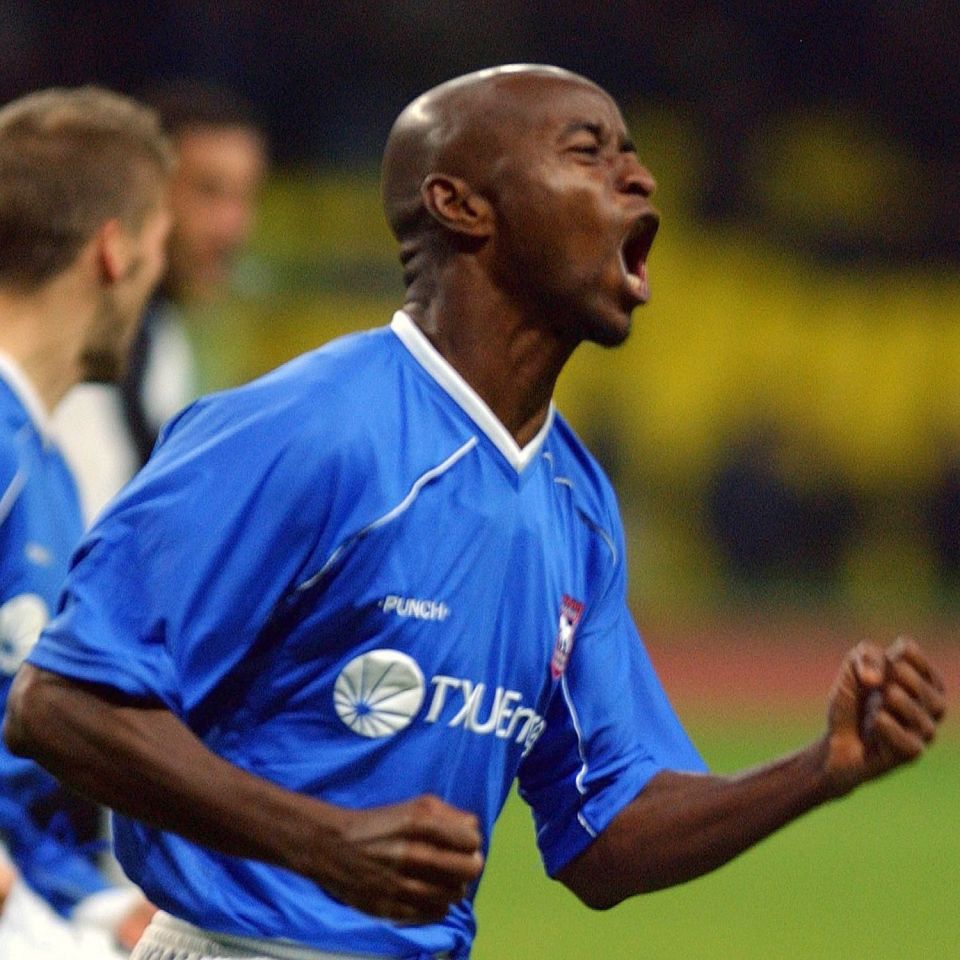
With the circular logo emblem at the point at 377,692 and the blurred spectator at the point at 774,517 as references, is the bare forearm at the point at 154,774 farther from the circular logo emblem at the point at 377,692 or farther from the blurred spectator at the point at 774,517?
the blurred spectator at the point at 774,517

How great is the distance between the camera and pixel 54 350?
3816mm

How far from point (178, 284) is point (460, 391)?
9.17ft

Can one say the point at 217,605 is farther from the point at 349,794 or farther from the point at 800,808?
the point at 800,808

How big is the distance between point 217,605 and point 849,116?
19.3 meters

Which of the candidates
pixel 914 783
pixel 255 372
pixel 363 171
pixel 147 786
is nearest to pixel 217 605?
pixel 147 786

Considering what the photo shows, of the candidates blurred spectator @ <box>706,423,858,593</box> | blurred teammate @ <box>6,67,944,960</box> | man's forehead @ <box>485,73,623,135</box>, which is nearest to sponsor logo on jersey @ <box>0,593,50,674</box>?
blurred teammate @ <box>6,67,944,960</box>

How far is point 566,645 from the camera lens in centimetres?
303

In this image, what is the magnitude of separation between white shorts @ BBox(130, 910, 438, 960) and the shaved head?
3.37 feet

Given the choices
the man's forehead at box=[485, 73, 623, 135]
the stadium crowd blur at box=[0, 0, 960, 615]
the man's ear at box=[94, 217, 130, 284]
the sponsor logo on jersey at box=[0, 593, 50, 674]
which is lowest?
the stadium crowd blur at box=[0, 0, 960, 615]

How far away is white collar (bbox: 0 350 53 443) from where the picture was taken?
3.67m

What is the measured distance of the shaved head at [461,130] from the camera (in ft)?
9.55

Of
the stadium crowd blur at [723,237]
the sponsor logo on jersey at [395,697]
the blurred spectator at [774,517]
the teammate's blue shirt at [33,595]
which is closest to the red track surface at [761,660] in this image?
the blurred spectator at [774,517]

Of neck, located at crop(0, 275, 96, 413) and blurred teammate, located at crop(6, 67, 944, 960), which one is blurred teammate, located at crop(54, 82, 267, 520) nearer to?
neck, located at crop(0, 275, 96, 413)

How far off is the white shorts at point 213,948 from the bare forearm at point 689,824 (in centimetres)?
54
